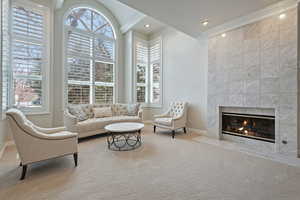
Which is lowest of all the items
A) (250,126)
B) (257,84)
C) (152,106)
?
(250,126)

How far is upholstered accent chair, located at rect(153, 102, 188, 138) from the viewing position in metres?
4.34

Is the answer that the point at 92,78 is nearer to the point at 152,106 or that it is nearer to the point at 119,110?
the point at 119,110

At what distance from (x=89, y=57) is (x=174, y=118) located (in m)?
3.66

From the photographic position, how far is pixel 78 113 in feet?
14.4

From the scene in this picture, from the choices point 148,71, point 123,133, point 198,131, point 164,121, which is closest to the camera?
point 123,133

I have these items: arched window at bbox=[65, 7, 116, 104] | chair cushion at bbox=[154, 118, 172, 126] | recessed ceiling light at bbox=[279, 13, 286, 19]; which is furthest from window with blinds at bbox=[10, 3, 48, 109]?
recessed ceiling light at bbox=[279, 13, 286, 19]

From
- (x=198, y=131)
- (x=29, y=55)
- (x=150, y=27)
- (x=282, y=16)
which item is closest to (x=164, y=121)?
(x=198, y=131)

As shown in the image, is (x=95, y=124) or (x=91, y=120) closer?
(x=95, y=124)

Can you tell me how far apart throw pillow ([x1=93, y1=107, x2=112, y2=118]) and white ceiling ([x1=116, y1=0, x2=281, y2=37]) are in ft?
10.3

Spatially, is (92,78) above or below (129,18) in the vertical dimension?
below

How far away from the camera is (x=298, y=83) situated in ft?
9.41

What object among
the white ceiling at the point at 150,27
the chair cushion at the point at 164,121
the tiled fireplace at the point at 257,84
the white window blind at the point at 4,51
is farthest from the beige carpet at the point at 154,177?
the white ceiling at the point at 150,27

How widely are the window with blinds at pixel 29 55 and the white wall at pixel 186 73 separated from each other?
3938mm

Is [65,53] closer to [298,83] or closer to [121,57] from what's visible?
[121,57]
